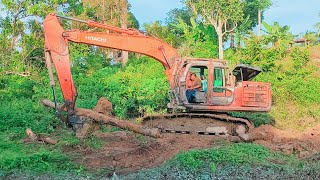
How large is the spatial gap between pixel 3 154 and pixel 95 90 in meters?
10.1

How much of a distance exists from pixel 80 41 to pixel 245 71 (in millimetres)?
4710

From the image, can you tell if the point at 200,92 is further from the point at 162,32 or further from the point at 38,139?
the point at 162,32

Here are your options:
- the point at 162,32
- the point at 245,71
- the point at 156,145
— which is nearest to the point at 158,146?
the point at 156,145

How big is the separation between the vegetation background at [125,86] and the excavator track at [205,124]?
2.46m

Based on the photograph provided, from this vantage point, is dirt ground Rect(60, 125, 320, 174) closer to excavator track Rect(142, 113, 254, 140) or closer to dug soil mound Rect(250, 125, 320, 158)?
dug soil mound Rect(250, 125, 320, 158)

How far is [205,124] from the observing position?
13000 mm

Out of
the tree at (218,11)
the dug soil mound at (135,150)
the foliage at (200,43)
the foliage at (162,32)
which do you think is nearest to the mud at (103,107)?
the dug soil mound at (135,150)

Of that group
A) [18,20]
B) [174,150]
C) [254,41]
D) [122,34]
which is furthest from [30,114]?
[254,41]

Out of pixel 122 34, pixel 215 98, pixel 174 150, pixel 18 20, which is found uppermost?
pixel 18 20

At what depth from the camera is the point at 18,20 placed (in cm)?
2111

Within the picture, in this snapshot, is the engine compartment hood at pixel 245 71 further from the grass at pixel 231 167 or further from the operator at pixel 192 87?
the grass at pixel 231 167

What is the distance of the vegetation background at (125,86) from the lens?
28.2ft

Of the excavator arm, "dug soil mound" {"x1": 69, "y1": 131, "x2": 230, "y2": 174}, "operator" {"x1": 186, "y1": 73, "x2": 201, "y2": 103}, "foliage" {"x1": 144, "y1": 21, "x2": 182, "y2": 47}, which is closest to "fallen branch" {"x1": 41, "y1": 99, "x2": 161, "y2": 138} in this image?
"dug soil mound" {"x1": 69, "y1": 131, "x2": 230, "y2": 174}

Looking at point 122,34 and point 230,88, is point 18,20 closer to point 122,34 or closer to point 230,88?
point 122,34
